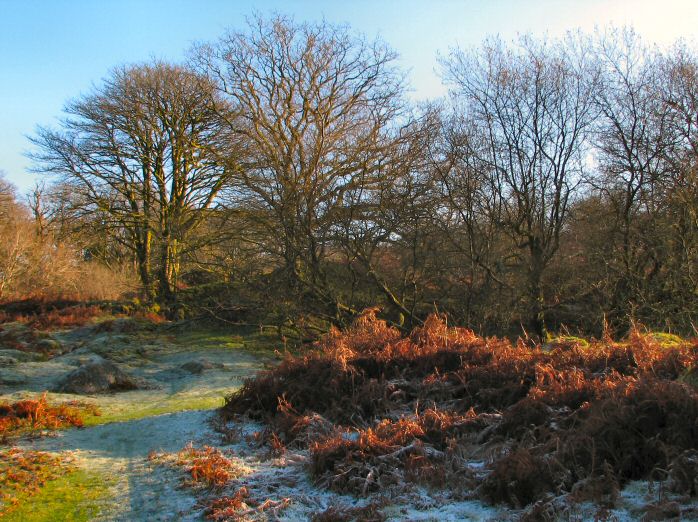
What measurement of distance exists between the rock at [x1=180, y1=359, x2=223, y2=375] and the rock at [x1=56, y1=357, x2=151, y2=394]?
2309 mm

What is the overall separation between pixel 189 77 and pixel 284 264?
8632 millimetres

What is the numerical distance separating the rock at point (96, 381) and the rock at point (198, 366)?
231 centimetres

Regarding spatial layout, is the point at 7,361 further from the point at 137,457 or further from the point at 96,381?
the point at 137,457

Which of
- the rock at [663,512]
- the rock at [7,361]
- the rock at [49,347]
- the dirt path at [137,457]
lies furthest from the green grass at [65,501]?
the rock at [49,347]

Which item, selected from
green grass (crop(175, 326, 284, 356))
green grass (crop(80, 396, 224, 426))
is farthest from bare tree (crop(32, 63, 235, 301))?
green grass (crop(80, 396, 224, 426))

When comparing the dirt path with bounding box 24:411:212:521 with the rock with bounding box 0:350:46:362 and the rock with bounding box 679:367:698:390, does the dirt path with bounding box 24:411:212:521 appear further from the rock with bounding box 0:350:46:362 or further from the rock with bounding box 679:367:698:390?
the rock with bounding box 0:350:46:362

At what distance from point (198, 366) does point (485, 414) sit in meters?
9.66

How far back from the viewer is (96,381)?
35.2ft

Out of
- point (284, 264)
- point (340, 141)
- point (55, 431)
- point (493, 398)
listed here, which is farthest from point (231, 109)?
point (493, 398)

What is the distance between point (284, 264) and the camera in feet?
56.0

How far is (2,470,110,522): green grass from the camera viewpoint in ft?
15.1

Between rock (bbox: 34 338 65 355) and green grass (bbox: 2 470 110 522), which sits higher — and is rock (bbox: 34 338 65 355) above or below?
above

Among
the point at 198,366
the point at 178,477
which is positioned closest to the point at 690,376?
the point at 178,477

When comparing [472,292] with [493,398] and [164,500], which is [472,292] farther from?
[164,500]
